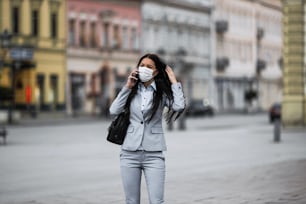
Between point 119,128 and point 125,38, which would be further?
point 125,38

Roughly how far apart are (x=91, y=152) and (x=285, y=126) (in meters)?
17.9

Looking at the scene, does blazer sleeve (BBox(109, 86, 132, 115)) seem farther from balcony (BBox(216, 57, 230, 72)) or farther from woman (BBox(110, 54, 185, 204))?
balcony (BBox(216, 57, 230, 72))

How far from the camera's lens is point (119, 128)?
9.85 m

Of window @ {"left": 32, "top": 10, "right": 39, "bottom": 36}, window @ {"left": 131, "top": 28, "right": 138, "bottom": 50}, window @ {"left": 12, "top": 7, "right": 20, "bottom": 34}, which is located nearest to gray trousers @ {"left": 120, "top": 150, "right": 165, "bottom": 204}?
window @ {"left": 12, "top": 7, "right": 20, "bottom": 34}

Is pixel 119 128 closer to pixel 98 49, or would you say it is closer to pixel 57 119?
pixel 57 119

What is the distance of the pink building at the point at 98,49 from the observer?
235ft

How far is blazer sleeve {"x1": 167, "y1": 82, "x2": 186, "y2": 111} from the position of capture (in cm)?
Result: 990

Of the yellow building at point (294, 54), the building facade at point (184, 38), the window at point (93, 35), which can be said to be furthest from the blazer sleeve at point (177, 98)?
the building facade at point (184, 38)

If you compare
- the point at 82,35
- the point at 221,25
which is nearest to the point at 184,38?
the point at 221,25


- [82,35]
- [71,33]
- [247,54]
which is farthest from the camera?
[247,54]

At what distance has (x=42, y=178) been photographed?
19312 mm

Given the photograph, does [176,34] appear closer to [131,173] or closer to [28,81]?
[28,81]

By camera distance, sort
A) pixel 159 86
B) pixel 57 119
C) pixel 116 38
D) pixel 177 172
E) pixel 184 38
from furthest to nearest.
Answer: pixel 184 38 → pixel 116 38 → pixel 57 119 → pixel 177 172 → pixel 159 86

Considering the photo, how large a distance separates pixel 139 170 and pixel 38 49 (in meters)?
58.5
